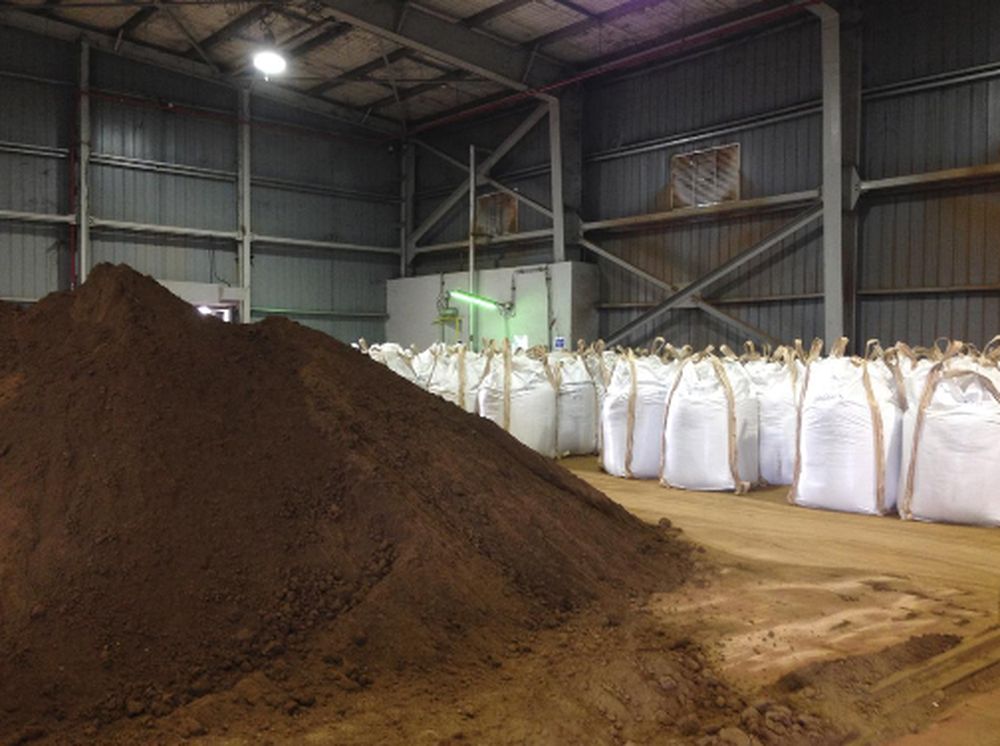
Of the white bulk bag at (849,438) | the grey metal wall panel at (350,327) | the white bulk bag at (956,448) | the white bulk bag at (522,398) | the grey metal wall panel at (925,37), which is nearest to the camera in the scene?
the white bulk bag at (956,448)

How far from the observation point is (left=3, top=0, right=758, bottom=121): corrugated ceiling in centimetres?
924

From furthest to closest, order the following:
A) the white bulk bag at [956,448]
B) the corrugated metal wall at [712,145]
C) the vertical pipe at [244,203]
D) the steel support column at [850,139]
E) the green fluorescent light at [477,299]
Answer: the vertical pipe at [244,203] → the green fluorescent light at [477,299] → the corrugated metal wall at [712,145] → the steel support column at [850,139] → the white bulk bag at [956,448]

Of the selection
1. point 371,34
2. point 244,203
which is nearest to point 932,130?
point 371,34

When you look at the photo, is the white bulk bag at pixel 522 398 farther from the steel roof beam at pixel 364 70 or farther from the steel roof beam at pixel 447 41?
the steel roof beam at pixel 364 70

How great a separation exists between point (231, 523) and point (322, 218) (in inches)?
460

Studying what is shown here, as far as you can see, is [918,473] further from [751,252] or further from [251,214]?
[251,214]

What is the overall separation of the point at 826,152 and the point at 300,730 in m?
8.09

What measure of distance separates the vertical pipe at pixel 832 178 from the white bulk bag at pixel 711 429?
11.7 feet

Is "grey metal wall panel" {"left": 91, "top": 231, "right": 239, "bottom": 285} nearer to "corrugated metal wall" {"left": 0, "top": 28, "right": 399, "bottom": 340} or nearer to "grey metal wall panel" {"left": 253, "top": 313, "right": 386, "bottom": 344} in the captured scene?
"corrugated metal wall" {"left": 0, "top": 28, "right": 399, "bottom": 340}

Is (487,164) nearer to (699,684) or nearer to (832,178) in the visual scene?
(832,178)

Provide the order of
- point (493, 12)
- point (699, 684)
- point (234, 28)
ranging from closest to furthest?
1. point (699, 684)
2. point (493, 12)
3. point (234, 28)

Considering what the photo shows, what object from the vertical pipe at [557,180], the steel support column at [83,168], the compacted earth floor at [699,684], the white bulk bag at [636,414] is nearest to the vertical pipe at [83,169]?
the steel support column at [83,168]

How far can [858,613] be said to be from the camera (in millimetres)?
2619

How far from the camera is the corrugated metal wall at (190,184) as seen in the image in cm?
1052
